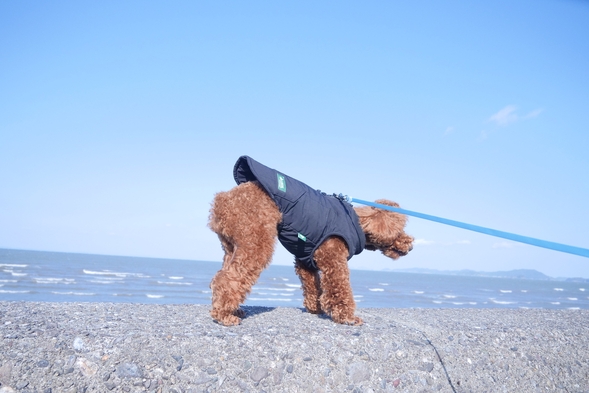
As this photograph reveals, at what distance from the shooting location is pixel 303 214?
3.77 meters

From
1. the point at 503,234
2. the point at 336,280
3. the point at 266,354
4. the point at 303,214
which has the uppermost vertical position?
the point at 303,214

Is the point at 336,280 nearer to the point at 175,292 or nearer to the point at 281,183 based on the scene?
the point at 281,183

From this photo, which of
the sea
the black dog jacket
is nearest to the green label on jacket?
the black dog jacket

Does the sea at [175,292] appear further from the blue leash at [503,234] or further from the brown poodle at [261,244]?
the blue leash at [503,234]

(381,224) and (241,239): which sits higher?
(381,224)

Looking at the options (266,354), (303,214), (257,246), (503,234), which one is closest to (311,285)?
(303,214)

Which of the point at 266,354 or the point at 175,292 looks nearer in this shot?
the point at 266,354

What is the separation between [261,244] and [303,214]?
494mm

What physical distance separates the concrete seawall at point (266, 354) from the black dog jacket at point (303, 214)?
749mm

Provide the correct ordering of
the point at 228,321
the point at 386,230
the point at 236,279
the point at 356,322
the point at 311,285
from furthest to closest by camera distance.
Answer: the point at 311,285
the point at 386,230
the point at 356,322
the point at 236,279
the point at 228,321

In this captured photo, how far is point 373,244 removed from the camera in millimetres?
4438

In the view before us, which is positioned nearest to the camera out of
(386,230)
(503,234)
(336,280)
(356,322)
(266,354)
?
(266,354)

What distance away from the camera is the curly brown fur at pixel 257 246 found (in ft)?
11.5

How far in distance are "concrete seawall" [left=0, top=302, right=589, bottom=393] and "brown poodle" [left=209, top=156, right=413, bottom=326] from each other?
0.27m
